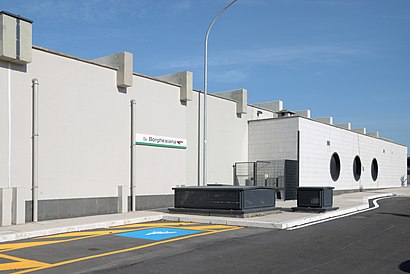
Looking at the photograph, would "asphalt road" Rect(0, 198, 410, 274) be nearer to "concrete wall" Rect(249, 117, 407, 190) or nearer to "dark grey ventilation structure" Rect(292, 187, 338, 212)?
"dark grey ventilation structure" Rect(292, 187, 338, 212)

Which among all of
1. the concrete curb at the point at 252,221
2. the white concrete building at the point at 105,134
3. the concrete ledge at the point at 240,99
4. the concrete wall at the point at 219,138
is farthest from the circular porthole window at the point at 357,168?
the concrete curb at the point at 252,221

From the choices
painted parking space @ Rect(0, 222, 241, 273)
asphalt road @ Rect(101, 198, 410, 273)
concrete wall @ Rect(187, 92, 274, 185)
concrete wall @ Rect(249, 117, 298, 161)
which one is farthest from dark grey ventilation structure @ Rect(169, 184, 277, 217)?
concrete wall @ Rect(249, 117, 298, 161)

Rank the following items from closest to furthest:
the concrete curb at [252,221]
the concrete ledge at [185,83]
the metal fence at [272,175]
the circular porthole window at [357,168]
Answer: the concrete curb at [252,221] < the concrete ledge at [185,83] < the metal fence at [272,175] < the circular porthole window at [357,168]

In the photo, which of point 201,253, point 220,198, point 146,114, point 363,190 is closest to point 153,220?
point 220,198

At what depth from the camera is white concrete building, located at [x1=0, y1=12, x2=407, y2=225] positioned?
591 inches

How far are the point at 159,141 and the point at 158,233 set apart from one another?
838 cm

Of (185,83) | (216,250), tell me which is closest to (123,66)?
(185,83)

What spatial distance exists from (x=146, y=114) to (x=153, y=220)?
18.2ft

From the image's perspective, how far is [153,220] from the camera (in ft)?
54.3

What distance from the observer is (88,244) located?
11141mm

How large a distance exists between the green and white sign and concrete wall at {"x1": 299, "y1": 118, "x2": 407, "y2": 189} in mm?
8562

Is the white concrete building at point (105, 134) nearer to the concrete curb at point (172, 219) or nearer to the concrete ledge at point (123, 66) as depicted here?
the concrete ledge at point (123, 66)

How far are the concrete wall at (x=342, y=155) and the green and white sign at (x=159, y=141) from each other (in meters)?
8.56

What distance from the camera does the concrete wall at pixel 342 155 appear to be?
1093 inches
